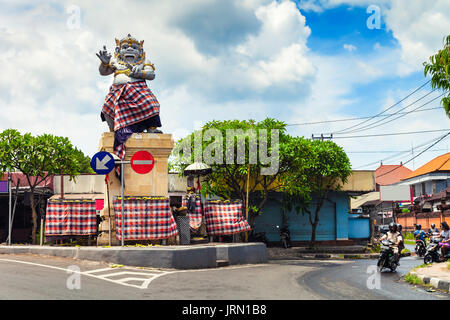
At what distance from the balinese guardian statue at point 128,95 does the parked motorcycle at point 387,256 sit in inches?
340

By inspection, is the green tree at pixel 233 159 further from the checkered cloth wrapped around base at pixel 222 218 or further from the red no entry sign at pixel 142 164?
the red no entry sign at pixel 142 164

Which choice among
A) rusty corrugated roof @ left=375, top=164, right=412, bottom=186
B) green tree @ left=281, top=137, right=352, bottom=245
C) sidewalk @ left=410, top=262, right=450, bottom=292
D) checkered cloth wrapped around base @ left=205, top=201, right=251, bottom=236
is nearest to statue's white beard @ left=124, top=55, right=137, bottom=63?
checkered cloth wrapped around base @ left=205, top=201, right=251, bottom=236

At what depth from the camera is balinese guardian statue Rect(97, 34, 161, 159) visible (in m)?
16.5

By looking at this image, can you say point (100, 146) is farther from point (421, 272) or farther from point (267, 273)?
point (421, 272)

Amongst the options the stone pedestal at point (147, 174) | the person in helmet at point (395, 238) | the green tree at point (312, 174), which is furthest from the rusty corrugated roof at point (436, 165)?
the stone pedestal at point (147, 174)

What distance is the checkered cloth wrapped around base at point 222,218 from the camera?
17266 mm

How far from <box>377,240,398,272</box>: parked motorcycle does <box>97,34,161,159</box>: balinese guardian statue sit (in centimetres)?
862

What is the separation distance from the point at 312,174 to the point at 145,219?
13656 mm

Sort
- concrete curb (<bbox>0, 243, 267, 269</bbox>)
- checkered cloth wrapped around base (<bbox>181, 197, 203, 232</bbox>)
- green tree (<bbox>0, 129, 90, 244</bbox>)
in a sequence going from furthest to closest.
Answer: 1. green tree (<bbox>0, 129, 90, 244</bbox>)
2. checkered cloth wrapped around base (<bbox>181, 197, 203, 232</bbox>)
3. concrete curb (<bbox>0, 243, 267, 269</bbox>)

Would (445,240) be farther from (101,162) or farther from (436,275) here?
(101,162)

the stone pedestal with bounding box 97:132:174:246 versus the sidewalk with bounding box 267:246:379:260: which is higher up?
the stone pedestal with bounding box 97:132:174:246

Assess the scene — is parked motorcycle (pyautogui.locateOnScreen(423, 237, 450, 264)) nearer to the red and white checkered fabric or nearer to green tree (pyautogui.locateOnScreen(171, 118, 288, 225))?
green tree (pyautogui.locateOnScreen(171, 118, 288, 225))

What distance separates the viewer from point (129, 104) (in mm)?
16688
